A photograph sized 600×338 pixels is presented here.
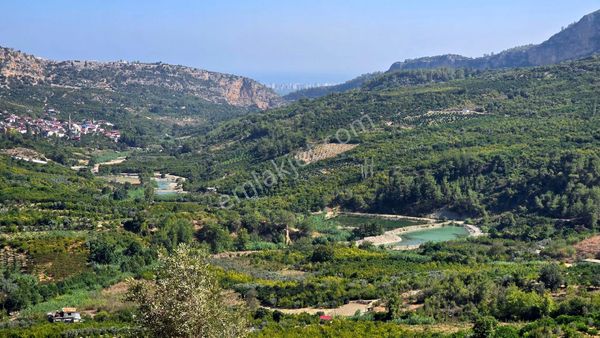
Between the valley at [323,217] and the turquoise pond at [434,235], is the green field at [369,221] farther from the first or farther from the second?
the turquoise pond at [434,235]

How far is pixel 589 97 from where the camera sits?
73.8 metres

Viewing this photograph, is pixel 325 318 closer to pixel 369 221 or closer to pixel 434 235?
pixel 434 235

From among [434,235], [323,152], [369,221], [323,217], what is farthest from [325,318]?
[323,152]

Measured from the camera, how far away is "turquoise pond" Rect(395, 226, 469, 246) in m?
46.1

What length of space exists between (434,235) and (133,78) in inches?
4827

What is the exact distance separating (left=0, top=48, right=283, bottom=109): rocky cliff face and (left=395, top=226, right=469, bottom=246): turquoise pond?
295 ft

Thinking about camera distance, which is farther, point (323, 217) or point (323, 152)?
point (323, 152)

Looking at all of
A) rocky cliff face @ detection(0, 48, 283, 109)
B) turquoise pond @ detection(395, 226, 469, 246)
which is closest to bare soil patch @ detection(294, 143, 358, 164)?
turquoise pond @ detection(395, 226, 469, 246)

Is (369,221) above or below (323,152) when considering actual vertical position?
below

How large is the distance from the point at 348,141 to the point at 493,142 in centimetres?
1608

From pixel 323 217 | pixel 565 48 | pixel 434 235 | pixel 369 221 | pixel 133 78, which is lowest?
pixel 434 235

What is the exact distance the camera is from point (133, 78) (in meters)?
158

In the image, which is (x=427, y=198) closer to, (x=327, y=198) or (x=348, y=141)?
(x=327, y=198)

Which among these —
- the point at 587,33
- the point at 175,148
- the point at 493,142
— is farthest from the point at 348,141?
the point at 587,33
